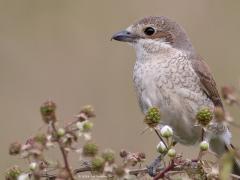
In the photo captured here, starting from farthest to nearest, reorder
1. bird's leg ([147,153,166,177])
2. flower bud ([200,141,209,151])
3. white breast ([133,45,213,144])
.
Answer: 1. white breast ([133,45,213,144])
2. bird's leg ([147,153,166,177])
3. flower bud ([200,141,209,151])

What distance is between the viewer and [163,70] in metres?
4.43

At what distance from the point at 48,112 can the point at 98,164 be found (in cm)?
22

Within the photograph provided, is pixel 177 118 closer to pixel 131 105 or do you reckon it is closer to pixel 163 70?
pixel 163 70

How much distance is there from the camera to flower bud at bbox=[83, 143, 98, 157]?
2.14 metres

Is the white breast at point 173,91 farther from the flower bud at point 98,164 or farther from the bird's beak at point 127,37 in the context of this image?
the flower bud at point 98,164

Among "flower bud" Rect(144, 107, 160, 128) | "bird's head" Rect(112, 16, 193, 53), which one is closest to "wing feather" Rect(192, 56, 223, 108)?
"bird's head" Rect(112, 16, 193, 53)

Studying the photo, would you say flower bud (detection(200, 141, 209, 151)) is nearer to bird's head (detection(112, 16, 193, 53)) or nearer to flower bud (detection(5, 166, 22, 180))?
flower bud (detection(5, 166, 22, 180))

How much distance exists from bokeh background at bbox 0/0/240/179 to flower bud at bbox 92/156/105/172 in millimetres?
3223

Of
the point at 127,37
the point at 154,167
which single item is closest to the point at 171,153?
the point at 154,167

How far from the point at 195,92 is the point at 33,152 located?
245 cm

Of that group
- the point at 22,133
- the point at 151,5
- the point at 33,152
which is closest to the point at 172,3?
the point at 151,5

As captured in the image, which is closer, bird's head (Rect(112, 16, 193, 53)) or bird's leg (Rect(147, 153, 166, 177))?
bird's leg (Rect(147, 153, 166, 177))

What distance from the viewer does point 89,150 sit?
2.15 metres

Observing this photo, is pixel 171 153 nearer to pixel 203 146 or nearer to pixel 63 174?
pixel 203 146
